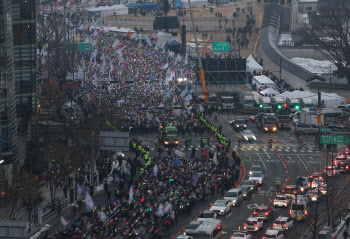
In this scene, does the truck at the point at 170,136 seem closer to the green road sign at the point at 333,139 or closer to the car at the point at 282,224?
the green road sign at the point at 333,139

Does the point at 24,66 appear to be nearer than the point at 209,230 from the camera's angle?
No

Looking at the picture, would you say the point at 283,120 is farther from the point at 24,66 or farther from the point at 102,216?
the point at 102,216

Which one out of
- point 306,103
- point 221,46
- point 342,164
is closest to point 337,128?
point 306,103

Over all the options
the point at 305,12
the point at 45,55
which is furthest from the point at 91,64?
the point at 305,12

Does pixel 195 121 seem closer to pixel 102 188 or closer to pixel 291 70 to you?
pixel 102 188

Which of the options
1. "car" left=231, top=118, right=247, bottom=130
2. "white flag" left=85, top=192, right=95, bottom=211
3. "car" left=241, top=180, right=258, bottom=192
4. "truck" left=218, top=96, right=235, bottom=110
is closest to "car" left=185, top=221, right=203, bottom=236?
"white flag" left=85, top=192, right=95, bottom=211

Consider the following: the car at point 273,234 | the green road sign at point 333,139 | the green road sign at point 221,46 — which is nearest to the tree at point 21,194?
the car at point 273,234

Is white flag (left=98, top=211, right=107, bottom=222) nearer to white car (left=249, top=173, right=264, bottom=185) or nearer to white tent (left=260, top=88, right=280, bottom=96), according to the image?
white car (left=249, top=173, right=264, bottom=185)
